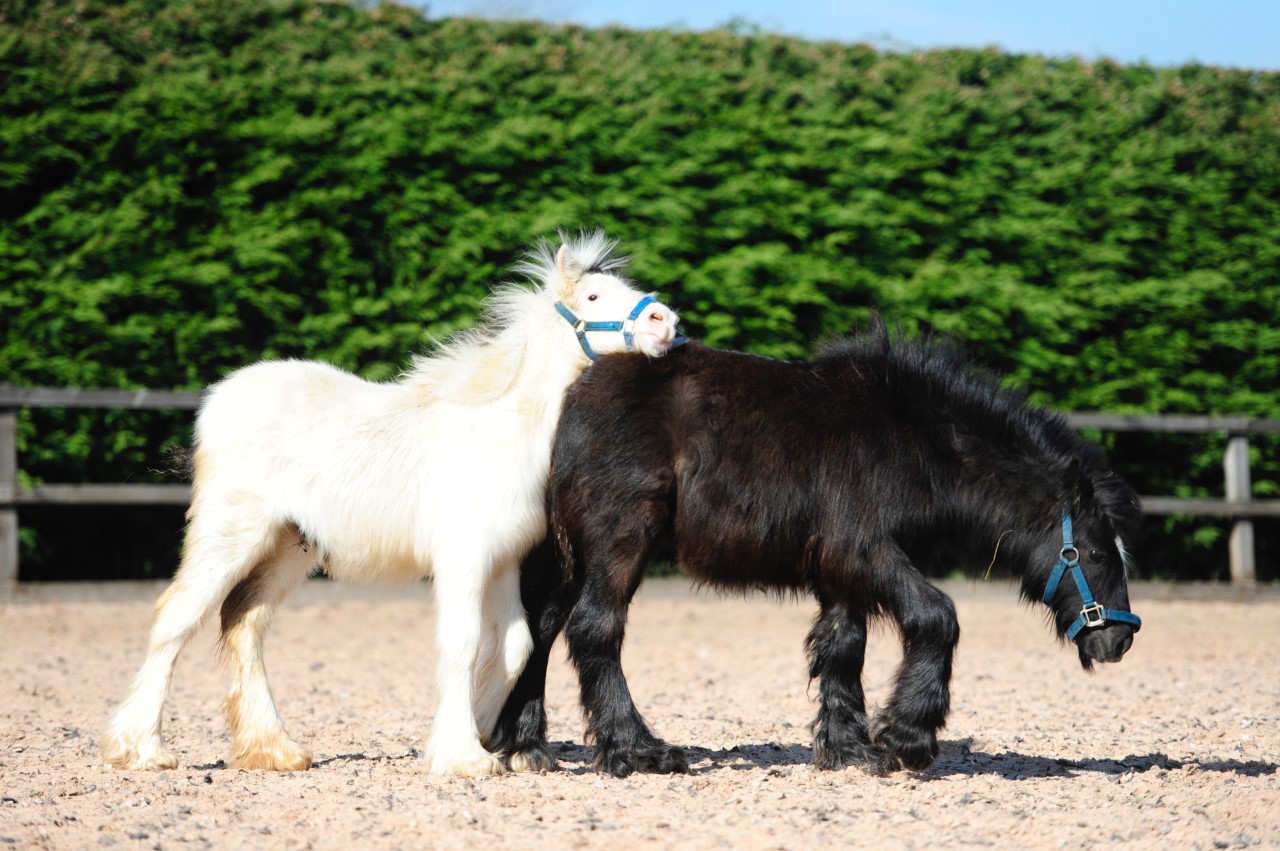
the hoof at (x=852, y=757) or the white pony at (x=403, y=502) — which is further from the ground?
the white pony at (x=403, y=502)

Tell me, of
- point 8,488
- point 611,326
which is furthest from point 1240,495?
point 8,488

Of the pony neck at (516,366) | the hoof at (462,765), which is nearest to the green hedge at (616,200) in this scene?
the pony neck at (516,366)

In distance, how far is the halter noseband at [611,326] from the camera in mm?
5438

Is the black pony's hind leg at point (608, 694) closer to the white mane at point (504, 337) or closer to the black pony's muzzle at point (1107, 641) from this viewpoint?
the white mane at point (504, 337)

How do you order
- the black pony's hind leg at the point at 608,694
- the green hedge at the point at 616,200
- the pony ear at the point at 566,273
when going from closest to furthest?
1. the black pony's hind leg at the point at 608,694
2. the pony ear at the point at 566,273
3. the green hedge at the point at 616,200

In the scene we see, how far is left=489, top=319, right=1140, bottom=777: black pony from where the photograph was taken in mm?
5164

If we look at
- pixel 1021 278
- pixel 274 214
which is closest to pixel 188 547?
pixel 274 214

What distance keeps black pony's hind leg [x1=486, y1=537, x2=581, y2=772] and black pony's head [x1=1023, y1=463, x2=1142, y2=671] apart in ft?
6.27

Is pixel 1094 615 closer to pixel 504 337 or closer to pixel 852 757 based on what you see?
pixel 852 757

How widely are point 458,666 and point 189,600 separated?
1184 mm

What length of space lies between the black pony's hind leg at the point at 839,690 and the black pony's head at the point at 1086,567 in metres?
0.76

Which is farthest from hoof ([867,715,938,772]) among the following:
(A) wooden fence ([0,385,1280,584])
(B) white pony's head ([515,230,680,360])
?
(A) wooden fence ([0,385,1280,584])

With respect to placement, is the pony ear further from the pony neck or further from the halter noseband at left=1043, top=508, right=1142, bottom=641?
the halter noseband at left=1043, top=508, right=1142, bottom=641

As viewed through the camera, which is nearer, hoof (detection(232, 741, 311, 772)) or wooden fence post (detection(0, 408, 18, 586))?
hoof (detection(232, 741, 311, 772))
